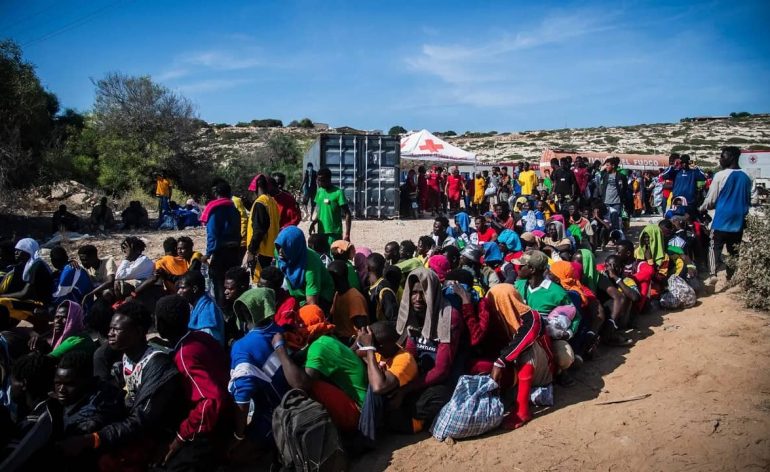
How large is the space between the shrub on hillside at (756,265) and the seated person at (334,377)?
4778 millimetres

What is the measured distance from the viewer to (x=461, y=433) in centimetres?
385

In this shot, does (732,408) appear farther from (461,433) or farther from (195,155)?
(195,155)

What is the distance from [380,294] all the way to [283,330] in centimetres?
Result: 151

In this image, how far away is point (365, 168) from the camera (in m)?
15.4

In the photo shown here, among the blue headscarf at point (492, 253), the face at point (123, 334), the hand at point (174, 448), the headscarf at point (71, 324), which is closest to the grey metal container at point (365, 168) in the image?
the blue headscarf at point (492, 253)

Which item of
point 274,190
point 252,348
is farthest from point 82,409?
point 274,190

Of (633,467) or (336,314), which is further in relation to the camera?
(336,314)

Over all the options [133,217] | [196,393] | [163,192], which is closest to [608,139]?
[163,192]

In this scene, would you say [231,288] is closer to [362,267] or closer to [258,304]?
[258,304]

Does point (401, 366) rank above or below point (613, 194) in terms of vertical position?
below

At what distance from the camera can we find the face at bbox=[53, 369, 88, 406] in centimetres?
282

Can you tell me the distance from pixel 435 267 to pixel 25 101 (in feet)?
49.1

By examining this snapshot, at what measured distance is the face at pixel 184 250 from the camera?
5.80m

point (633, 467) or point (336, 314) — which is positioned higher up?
point (336, 314)
